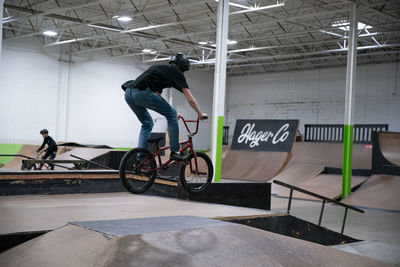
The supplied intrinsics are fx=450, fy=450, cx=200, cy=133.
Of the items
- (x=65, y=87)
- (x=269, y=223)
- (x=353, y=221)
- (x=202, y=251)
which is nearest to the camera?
(x=202, y=251)

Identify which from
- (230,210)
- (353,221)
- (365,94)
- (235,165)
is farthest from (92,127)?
(230,210)

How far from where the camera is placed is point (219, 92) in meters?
10.3

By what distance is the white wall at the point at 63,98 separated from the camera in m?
22.1

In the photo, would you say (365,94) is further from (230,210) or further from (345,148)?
(230,210)

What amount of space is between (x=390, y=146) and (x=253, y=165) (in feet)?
16.3

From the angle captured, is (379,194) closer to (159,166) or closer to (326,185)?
(326,185)

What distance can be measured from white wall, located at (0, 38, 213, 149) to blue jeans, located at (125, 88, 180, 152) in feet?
61.0

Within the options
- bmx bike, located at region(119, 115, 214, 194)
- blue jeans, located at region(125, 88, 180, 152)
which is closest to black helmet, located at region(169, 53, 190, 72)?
blue jeans, located at region(125, 88, 180, 152)

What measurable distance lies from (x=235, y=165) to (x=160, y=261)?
14026 mm

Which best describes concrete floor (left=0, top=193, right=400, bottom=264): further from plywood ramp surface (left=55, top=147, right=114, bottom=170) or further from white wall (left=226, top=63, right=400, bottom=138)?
white wall (left=226, top=63, right=400, bottom=138)

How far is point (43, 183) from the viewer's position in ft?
21.7

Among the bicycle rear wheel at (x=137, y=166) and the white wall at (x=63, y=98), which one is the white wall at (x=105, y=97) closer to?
the white wall at (x=63, y=98)

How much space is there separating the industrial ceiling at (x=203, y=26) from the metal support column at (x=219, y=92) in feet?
15.2

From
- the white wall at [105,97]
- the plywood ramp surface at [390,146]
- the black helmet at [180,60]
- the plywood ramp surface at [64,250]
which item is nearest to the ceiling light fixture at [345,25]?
the white wall at [105,97]
